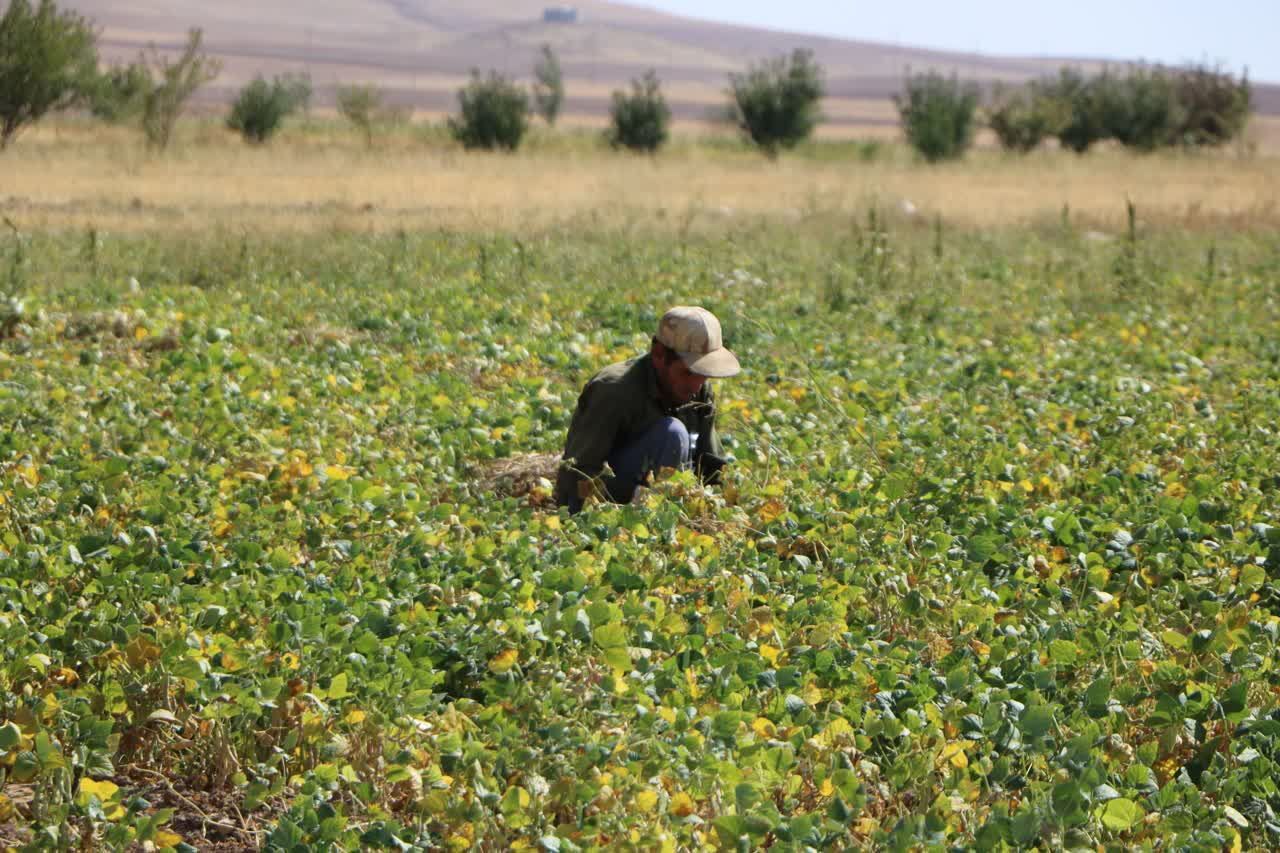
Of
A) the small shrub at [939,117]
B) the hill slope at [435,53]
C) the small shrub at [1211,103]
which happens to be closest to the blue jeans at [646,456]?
the small shrub at [939,117]

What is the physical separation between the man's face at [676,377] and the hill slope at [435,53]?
261 feet

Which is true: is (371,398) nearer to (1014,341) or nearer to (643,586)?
(643,586)

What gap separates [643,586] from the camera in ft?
15.7

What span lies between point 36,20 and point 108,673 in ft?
70.5

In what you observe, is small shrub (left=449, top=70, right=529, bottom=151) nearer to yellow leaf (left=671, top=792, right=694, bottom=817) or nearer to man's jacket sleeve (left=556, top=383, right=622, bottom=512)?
man's jacket sleeve (left=556, top=383, right=622, bottom=512)

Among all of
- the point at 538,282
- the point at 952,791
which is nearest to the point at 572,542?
the point at 952,791

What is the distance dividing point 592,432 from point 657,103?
30739 mm

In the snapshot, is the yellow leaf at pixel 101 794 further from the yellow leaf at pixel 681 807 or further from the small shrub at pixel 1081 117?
the small shrub at pixel 1081 117

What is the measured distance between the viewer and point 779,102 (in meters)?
37.6

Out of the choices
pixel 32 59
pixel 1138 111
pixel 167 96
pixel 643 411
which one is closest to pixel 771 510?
pixel 643 411

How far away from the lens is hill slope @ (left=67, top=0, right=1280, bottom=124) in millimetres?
113500

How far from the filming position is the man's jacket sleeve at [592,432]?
582 centimetres

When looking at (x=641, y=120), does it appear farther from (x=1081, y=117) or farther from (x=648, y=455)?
(x=648, y=455)

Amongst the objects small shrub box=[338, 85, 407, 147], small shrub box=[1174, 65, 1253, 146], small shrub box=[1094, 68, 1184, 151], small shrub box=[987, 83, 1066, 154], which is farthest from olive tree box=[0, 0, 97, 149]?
small shrub box=[1174, 65, 1253, 146]
